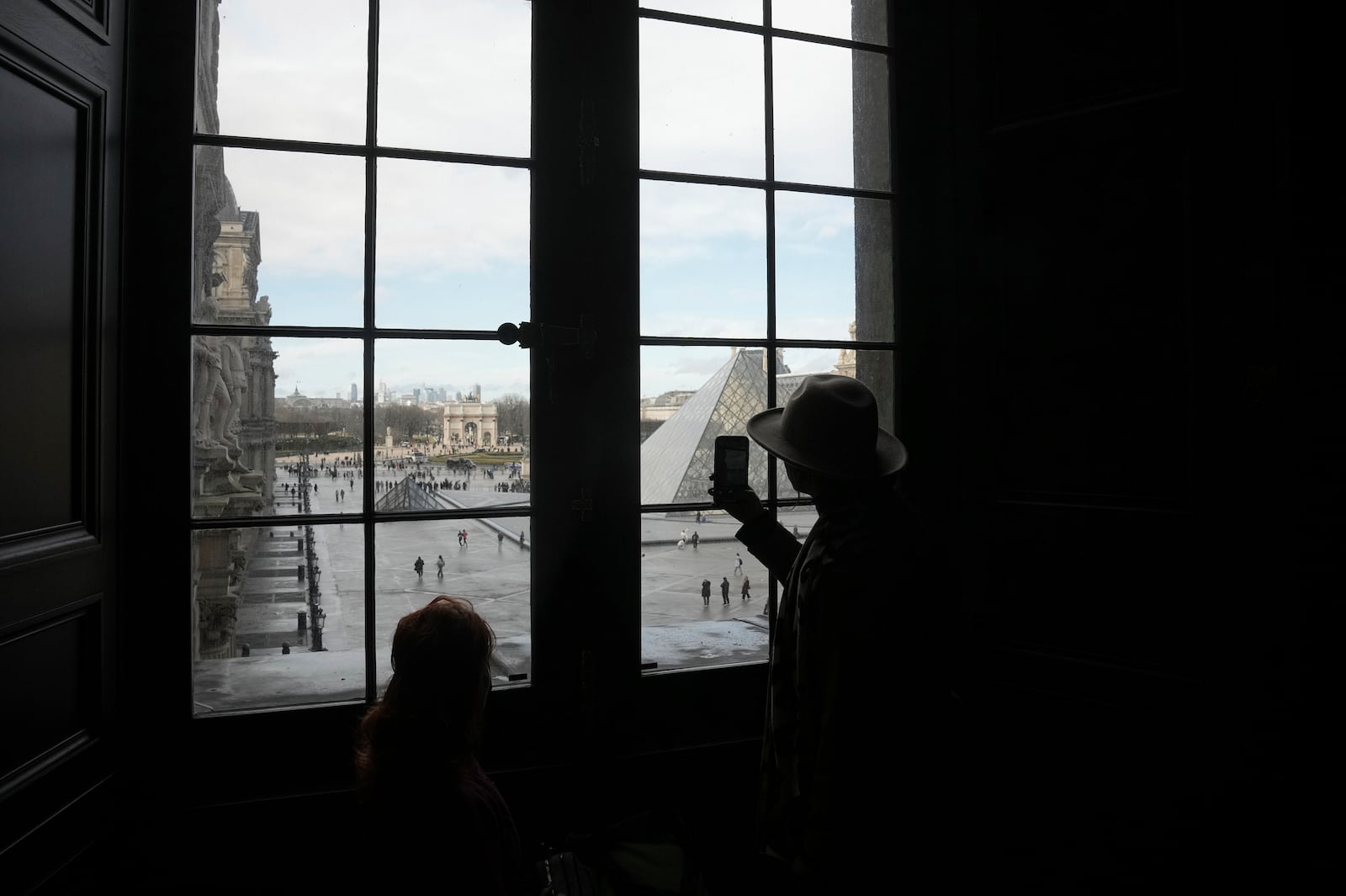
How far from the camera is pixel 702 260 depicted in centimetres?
178

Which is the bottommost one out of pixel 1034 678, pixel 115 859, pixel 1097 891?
pixel 1097 891

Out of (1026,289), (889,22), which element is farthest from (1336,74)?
(889,22)

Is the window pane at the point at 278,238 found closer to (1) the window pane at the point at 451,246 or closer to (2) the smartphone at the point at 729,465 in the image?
(1) the window pane at the point at 451,246

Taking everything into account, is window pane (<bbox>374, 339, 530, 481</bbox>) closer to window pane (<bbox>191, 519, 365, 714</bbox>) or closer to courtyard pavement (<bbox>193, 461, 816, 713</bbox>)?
courtyard pavement (<bbox>193, 461, 816, 713</bbox>)

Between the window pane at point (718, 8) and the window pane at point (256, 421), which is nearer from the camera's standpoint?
the window pane at point (256, 421)

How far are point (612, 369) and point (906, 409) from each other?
0.74m

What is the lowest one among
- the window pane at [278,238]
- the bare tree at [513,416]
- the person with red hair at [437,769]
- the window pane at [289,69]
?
the person with red hair at [437,769]

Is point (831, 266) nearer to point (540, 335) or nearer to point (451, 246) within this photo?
point (540, 335)

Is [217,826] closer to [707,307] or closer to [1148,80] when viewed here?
[707,307]

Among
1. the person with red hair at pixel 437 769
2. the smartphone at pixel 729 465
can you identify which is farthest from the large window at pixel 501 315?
the person with red hair at pixel 437 769

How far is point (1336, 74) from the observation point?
4.51 ft

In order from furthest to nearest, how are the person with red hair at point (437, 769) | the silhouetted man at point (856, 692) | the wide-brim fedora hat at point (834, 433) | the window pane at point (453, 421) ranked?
the window pane at point (453, 421), the wide-brim fedora hat at point (834, 433), the silhouetted man at point (856, 692), the person with red hair at point (437, 769)

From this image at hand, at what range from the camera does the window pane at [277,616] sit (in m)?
1.51

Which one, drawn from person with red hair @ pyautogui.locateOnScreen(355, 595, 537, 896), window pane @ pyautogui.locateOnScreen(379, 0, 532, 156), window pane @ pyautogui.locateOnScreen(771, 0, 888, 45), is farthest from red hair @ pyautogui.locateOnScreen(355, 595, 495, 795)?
window pane @ pyautogui.locateOnScreen(771, 0, 888, 45)
